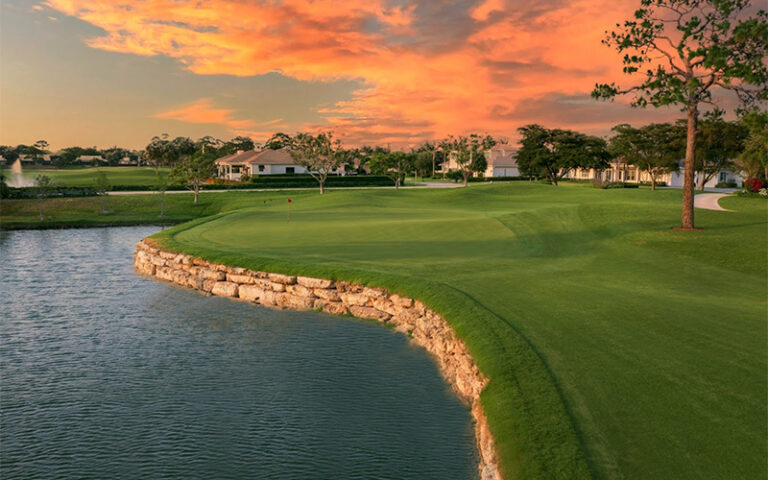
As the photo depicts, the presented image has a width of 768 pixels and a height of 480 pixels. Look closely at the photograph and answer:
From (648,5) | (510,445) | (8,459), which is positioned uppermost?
(648,5)

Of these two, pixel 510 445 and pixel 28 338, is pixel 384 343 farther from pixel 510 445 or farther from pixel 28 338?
pixel 28 338

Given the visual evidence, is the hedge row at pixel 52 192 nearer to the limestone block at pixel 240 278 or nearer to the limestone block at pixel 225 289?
the limestone block at pixel 225 289

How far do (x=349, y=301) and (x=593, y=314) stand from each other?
9862mm

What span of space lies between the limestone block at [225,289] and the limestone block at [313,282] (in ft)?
13.0

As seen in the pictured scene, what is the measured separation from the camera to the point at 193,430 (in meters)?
12.9

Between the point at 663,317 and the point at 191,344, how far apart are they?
50.1 ft

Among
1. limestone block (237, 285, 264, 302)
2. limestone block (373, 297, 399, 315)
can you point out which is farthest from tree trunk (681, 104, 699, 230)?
limestone block (237, 285, 264, 302)

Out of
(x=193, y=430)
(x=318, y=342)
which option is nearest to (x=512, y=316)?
(x=318, y=342)

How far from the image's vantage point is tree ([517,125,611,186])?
10650 cm

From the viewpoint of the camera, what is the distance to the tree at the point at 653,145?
8912cm

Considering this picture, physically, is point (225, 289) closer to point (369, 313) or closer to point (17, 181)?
point (369, 313)

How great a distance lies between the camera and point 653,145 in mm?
91000

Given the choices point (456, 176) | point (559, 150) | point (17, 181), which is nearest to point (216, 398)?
point (559, 150)

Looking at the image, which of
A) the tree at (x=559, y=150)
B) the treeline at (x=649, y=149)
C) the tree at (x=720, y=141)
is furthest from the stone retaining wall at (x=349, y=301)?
the tree at (x=559, y=150)
